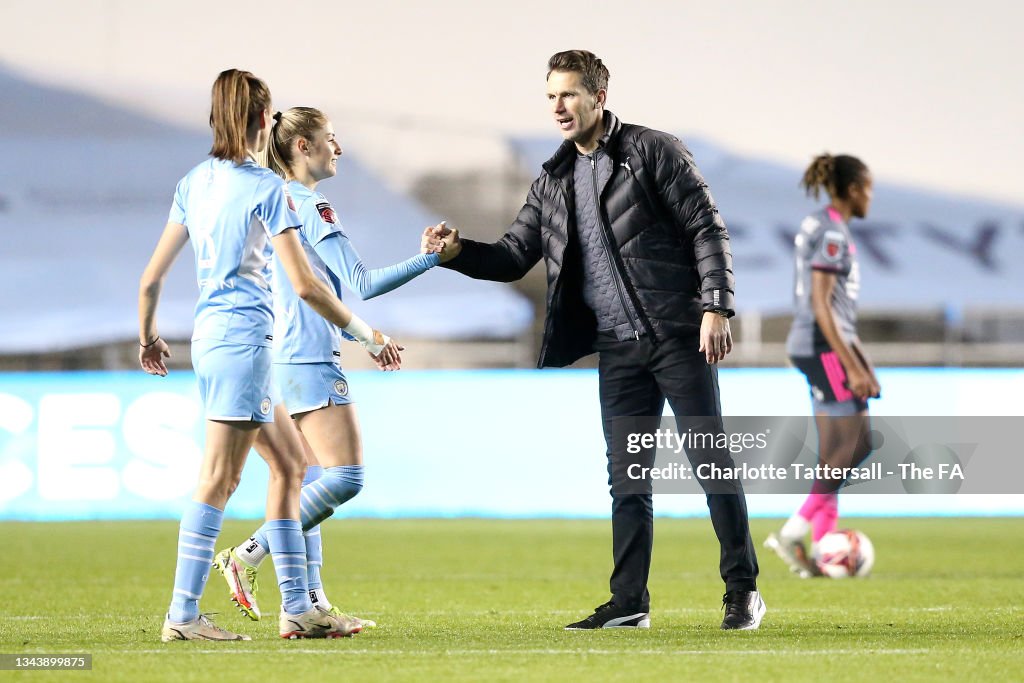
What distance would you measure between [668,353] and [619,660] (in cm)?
124

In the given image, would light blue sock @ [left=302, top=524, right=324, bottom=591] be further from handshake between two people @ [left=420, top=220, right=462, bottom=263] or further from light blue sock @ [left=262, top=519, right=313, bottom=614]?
handshake between two people @ [left=420, top=220, right=462, bottom=263]

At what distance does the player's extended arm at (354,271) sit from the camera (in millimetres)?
5309

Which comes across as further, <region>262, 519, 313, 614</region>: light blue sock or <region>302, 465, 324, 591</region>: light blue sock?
<region>302, 465, 324, 591</region>: light blue sock

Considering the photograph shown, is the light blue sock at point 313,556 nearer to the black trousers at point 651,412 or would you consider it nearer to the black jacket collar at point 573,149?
the black trousers at point 651,412

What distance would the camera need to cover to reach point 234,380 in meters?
4.93

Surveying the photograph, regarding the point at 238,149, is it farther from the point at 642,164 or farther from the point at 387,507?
the point at 387,507

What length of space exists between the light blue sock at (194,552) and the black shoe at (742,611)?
1718 millimetres

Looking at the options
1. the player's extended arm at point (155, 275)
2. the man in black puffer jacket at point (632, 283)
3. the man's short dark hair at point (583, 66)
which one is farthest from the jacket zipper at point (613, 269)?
the player's extended arm at point (155, 275)

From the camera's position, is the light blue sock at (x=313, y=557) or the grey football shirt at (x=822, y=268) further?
the grey football shirt at (x=822, y=268)

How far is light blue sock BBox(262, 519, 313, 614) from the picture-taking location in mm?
5180

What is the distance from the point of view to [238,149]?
16.4 ft

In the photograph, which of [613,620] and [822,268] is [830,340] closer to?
[822,268]

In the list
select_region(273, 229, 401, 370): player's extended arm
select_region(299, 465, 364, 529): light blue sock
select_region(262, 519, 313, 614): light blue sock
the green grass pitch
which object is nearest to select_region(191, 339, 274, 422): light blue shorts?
select_region(273, 229, 401, 370): player's extended arm

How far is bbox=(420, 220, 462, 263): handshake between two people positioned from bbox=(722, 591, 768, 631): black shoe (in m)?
1.48
